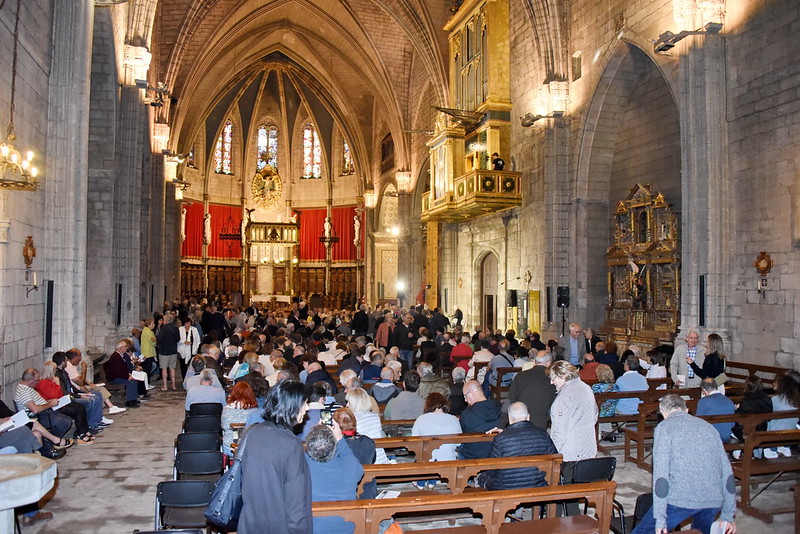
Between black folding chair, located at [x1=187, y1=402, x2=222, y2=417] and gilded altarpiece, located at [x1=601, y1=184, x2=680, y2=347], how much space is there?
10.3 meters

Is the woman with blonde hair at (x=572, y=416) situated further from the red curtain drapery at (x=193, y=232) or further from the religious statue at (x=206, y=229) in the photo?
the religious statue at (x=206, y=229)

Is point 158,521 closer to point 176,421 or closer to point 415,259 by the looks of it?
point 176,421

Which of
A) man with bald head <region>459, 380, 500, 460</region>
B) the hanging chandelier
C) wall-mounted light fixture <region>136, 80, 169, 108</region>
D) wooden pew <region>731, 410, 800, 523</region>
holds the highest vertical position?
wall-mounted light fixture <region>136, 80, 169, 108</region>

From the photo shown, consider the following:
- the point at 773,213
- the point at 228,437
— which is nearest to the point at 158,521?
the point at 228,437

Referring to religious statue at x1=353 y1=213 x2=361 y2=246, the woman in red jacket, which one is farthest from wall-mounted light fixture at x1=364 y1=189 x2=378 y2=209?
the woman in red jacket

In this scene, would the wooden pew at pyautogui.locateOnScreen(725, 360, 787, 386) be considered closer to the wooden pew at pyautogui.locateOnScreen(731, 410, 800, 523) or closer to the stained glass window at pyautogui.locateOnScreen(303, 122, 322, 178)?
the wooden pew at pyautogui.locateOnScreen(731, 410, 800, 523)

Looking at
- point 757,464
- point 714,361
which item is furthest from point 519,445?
point 714,361

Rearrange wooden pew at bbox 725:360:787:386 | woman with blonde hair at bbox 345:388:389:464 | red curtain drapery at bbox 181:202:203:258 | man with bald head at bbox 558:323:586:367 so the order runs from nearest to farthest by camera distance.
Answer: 1. woman with blonde hair at bbox 345:388:389:464
2. wooden pew at bbox 725:360:787:386
3. man with bald head at bbox 558:323:586:367
4. red curtain drapery at bbox 181:202:203:258

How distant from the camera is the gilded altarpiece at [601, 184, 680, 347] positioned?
47.6 feet

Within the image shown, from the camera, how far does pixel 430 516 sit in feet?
18.6

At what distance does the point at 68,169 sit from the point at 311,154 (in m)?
29.8

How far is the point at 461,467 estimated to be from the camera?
16.3 ft

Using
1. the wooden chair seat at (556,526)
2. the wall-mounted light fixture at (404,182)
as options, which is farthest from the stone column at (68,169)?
the wall-mounted light fixture at (404,182)

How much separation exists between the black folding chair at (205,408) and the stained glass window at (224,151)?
31.3 m
